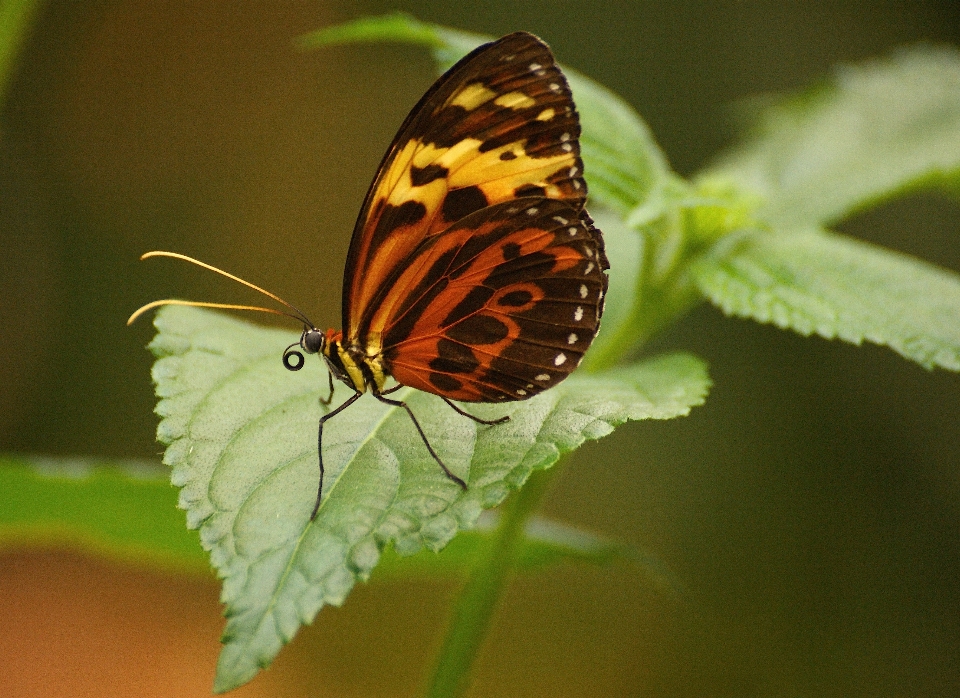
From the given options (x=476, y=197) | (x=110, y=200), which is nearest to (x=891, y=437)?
(x=476, y=197)

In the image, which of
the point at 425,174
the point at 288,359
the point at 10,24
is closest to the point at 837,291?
the point at 425,174

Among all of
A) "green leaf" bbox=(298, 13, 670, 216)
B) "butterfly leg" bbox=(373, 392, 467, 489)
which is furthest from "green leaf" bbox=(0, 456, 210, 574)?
"green leaf" bbox=(298, 13, 670, 216)

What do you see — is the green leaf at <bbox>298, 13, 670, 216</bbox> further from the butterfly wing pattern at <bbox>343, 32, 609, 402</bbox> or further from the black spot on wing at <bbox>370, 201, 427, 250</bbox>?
the black spot on wing at <bbox>370, 201, 427, 250</bbox>

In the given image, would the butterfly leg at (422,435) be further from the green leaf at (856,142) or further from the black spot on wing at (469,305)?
the green leaf at (856,142)

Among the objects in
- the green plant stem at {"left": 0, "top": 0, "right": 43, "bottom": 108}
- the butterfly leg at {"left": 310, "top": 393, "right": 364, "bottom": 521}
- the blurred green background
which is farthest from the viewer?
the blurred green background

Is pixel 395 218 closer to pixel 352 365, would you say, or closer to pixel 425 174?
pixel 425 174
